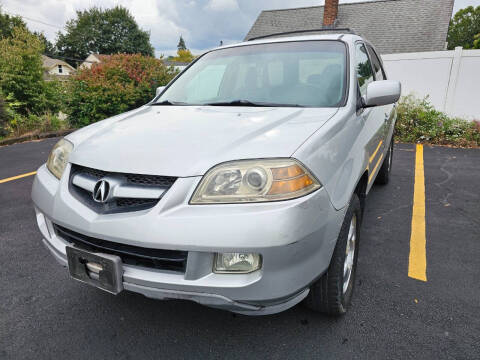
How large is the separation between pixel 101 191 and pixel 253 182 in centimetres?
70

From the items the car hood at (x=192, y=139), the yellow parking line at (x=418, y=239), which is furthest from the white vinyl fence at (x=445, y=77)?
the car hood at (x=192, y=139)

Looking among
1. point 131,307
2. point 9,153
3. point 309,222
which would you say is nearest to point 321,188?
point 309,222

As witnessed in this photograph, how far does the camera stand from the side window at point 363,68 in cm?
261

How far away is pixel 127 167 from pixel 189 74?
168cm

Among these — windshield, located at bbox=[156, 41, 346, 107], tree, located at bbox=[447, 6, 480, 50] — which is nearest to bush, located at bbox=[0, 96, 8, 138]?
windshield, located at bbox=[156, 41, 346, 107]

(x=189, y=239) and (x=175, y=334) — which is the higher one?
(x=189, y=239)

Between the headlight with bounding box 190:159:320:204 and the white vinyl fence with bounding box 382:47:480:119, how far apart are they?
898cm

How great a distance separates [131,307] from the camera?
2.14 metres

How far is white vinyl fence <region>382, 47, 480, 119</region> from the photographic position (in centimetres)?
832

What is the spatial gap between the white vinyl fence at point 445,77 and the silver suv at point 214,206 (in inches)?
323

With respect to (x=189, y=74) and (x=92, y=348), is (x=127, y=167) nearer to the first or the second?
(x=92, y=348)

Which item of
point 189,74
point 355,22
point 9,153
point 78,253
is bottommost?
point 9,153

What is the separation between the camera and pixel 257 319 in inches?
79.7

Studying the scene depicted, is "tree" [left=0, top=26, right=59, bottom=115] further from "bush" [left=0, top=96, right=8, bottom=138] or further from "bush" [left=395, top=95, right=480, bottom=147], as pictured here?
"bush" [left=395, top=95, right=480, bottom=147]
